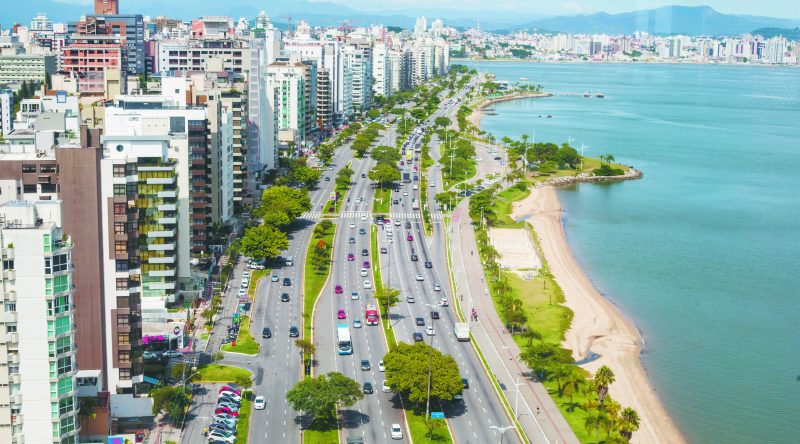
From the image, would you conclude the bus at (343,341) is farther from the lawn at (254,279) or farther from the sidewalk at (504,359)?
the lawn at (254,279)

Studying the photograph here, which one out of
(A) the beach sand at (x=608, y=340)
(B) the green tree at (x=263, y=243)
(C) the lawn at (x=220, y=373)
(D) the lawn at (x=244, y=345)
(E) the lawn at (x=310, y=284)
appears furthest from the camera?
(B) the green tree at (x=263, y=243)

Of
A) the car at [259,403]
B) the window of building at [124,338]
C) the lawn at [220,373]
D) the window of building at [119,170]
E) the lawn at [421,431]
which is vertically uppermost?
the window of building at [119,170]

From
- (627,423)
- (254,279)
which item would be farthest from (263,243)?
(627,423)

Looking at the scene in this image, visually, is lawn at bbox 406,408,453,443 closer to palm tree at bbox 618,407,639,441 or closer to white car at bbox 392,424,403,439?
white car at bbox 392,424,403,439

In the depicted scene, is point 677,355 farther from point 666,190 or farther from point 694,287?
point 666,190

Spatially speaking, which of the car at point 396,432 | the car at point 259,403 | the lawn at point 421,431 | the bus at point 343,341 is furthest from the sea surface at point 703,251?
the car at point 259,403

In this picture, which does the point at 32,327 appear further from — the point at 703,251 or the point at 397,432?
the point at 703,251

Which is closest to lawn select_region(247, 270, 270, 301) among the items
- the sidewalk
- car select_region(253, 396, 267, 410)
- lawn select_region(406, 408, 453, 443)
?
the sidewalk
